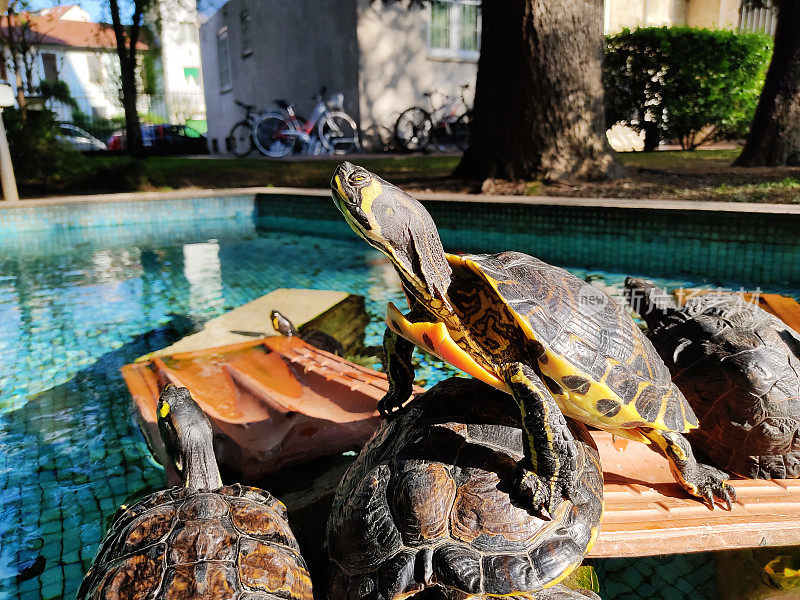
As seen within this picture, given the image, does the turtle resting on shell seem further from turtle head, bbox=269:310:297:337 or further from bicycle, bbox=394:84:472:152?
bicycle, bbox=394:84:472:152

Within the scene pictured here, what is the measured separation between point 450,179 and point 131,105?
9.86m

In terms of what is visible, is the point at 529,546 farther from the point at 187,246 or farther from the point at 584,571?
the point at 187,246

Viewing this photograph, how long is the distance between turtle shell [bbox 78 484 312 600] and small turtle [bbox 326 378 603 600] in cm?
16

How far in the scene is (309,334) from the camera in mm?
4000

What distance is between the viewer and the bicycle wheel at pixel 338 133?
48.1ft

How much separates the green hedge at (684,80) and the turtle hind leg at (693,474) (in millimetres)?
13151

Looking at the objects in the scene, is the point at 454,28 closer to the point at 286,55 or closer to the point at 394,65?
the point at 394,65

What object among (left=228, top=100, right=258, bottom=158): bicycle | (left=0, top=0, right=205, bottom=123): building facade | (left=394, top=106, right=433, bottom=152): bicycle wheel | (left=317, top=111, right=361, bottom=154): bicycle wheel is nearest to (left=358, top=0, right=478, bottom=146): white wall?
(left=394, top=106, right=433, bottom=152): bicycle wheel

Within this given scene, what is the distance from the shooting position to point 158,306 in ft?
17.7

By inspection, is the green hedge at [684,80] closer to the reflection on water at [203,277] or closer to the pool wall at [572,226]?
the pool wall at [572,226]

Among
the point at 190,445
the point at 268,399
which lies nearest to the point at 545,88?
the point at 268,399

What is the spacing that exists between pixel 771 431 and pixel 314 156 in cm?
1439

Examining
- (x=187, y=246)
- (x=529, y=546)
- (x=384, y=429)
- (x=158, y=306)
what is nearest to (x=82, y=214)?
(x=187, y=246)

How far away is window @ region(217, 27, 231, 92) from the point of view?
2045 cm
